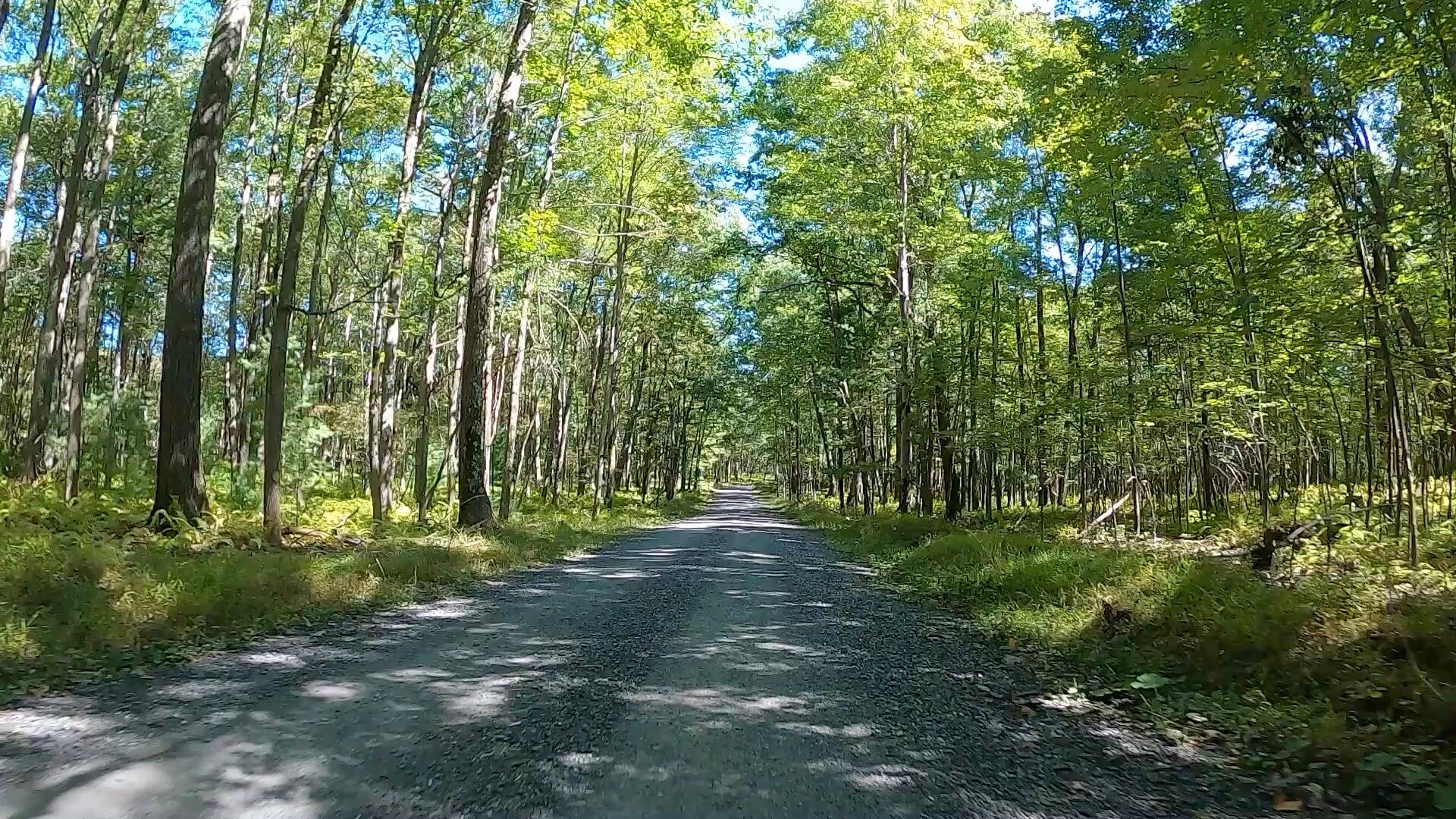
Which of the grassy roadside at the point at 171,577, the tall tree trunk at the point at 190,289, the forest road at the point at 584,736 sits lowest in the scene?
the forest road at the point at 584,736

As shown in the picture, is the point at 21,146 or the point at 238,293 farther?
the point at 238,293

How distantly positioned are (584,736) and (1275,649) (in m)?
4.83

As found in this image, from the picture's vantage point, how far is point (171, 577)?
697 cm

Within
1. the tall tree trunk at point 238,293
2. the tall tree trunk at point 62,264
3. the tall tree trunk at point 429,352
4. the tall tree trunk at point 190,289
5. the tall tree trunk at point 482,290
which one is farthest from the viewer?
the tall tree trunk at point 238,293

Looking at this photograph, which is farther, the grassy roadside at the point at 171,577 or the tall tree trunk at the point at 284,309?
the tall tree trunk at the point at 284,309

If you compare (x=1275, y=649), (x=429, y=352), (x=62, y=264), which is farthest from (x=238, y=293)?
(x=1275, y=649)

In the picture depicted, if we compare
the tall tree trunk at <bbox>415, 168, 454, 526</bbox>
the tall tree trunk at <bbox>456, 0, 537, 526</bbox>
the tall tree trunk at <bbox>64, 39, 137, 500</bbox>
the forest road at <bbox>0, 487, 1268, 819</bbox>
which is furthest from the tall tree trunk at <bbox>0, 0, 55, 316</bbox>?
the forest road at <bbox>0, 487, 1268, 819</bbox>

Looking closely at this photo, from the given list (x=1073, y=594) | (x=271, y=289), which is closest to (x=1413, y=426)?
(x=1073, y=594)

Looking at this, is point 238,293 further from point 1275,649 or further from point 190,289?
point 1275,649

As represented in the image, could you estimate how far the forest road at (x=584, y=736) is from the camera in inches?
130

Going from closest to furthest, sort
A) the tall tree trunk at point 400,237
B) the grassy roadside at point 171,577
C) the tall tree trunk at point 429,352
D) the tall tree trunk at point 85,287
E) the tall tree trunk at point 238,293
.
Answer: the grassy roadside at point 171,577
the tall tree trunk at point 400,237
the tall tree trunk at point 85,287
the tall tree trunk at point 429,352
the tall tree trunk at point 238,293

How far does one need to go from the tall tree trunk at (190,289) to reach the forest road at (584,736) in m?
4.40

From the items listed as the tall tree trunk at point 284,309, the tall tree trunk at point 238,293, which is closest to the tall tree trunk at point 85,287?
the tall tree trunk at point 238,293

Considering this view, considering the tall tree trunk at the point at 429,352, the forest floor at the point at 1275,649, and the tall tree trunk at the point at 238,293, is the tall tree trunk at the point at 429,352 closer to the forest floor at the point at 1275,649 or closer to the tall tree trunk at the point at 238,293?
the tall tree trunk at the point at 238,293
